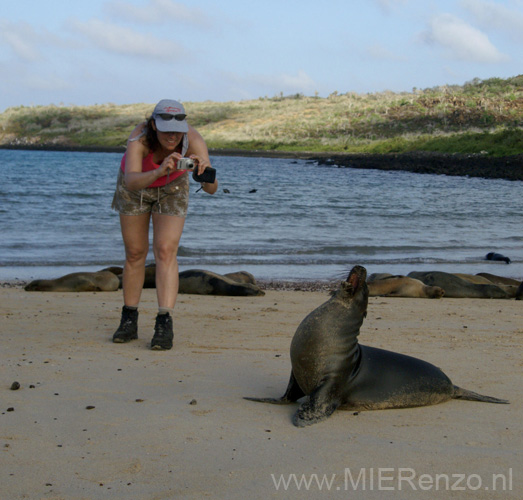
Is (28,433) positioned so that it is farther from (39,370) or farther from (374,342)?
(374,342)

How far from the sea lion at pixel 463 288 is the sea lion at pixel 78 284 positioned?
3.99m

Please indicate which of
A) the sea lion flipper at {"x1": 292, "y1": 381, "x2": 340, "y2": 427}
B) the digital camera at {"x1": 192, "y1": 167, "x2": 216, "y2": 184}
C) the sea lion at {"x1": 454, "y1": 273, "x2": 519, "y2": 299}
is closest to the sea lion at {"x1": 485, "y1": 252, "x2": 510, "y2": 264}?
the sea lion at {"x1": 454, "y1": 273, "x2": 519, "y2": 299}

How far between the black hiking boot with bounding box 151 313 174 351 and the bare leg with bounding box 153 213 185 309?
0.37 feet

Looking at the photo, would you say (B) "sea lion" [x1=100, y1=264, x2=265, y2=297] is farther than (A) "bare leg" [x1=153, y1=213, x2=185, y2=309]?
Yes

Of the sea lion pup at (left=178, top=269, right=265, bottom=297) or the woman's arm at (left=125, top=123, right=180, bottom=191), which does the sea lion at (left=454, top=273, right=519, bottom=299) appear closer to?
the sea lion pup at (left=178, top=269, right=265, bottom=297)

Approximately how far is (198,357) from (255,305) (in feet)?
9.10

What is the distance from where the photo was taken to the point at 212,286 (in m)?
8.87

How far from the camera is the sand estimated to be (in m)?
3.00

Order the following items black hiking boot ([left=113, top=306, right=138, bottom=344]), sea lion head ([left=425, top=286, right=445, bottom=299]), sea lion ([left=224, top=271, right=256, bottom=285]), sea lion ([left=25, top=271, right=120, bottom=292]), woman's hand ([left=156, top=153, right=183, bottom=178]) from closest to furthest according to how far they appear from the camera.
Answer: woman's hand ([left=156, top=153, right=183, bottom=178]) → black hiking boot ([left=113, top=306, right=138, bottom=344]) → sea lion ([left=25, top=271, right=120, bottom=292]) → sea lion head ([left=425, top=286, right=445, bottom=299]) → sea lion ([left=224, top=271, right=256, bottom=285])

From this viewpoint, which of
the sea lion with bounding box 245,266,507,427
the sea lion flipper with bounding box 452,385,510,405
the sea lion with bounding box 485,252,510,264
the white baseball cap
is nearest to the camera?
the sea lion with bounding box 245,266,507,427

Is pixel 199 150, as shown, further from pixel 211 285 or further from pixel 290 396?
pixel 211 285

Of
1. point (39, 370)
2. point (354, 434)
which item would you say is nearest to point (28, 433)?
point (39, 370)

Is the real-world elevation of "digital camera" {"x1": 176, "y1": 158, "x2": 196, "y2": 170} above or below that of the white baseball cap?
below

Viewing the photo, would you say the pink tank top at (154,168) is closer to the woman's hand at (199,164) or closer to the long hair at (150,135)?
the long hair at (150,135)
